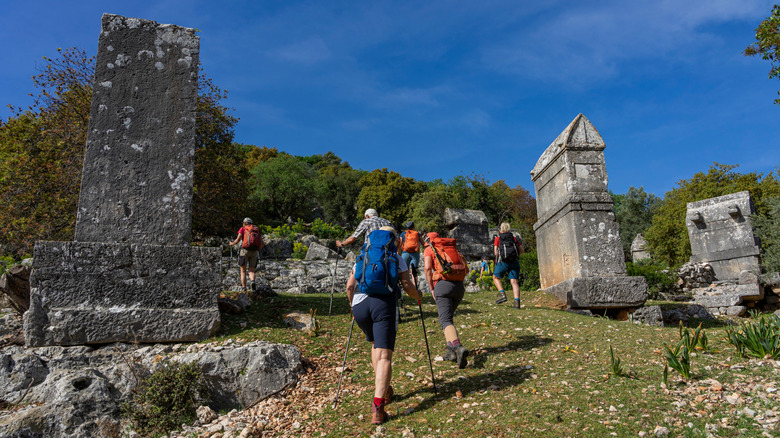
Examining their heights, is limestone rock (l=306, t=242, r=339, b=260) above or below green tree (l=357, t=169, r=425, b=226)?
below

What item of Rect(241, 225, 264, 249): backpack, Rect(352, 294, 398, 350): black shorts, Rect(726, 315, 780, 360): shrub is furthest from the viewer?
Rect(241, 225, 264, 249): backpack

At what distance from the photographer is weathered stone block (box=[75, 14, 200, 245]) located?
19.5 feet

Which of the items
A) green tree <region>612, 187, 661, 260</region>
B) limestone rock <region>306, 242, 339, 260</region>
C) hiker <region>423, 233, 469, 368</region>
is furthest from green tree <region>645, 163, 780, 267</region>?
hiker <region>423, 233, 469, 368</region>

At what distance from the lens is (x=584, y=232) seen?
29.2 ft

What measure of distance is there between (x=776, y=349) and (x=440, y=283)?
11.2ft

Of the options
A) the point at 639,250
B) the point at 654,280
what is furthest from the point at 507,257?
the point at 639,250

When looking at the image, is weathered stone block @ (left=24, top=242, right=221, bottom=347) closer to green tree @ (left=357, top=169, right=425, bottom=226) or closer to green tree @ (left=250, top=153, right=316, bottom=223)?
green tree @ (left=250, top=153, right=316, bottom=223)

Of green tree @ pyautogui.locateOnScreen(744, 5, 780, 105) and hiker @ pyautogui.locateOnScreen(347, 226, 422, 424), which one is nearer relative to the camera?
hiker @ pyautogui.locateOnScreen(347, 226, 422, 424)

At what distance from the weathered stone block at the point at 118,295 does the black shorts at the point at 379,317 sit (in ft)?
7.91

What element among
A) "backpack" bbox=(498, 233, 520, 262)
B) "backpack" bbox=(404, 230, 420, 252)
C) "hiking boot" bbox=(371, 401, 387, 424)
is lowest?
"hiking boot" bbox=(371, 401, 387, 424)

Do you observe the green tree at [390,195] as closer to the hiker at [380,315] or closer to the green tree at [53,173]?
the green tree at [53,173]

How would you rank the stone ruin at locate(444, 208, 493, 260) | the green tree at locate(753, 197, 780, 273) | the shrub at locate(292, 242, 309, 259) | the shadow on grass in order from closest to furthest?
the shadow on grass → the green tree at locate(753, 197, 780, 273) → the stone ruin at locate(444, 208, 493, 260) → the shrub at locate(292, 242, 309, 259)

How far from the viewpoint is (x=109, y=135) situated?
6.12 meters

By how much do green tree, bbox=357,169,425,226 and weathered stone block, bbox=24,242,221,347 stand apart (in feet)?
93.6
